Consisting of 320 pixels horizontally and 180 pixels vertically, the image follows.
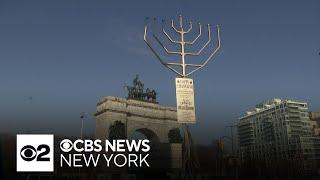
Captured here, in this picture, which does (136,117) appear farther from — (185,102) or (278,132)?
(278,132)

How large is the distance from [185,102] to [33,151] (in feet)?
22.9

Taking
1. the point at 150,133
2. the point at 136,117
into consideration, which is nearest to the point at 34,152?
the point at 136,117

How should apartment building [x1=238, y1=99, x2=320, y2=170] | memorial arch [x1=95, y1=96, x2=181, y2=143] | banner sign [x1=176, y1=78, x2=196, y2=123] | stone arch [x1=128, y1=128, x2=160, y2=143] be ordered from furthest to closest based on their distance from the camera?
apartment building [x1=238, y1=99, x2=320, y2=170], stone arch [x1=128, y1=128, x2=160, y2=143], memorial arch [x1=95, y1=96, x2=181, y2=143], banner sign [x1=176, y1=78, x2=196, y2=123]

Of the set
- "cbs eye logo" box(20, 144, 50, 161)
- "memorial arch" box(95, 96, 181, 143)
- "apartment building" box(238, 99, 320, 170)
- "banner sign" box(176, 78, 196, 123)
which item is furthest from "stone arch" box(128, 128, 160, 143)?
"apartment building" box(238, 99, 320, 170)

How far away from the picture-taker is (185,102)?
11.3 metres

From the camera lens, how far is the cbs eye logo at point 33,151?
14797 mm

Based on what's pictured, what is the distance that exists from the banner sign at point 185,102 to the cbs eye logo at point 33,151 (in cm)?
637

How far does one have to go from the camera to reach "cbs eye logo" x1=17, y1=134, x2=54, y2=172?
48.5 ft

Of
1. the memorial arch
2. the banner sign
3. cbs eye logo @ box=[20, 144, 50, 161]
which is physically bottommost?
cbs eye logo @ box=[20, 144, 50, 161]

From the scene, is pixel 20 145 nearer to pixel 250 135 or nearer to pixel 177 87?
pixel 177 87

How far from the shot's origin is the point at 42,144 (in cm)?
1530

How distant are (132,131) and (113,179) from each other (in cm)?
870

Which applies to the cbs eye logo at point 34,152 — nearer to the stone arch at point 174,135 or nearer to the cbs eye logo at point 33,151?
the cbs eye logo at point 33,151

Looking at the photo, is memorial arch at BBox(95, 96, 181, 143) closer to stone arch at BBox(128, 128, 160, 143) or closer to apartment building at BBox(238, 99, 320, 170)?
stone arch at BBox(128, 128, 160, 143)
